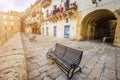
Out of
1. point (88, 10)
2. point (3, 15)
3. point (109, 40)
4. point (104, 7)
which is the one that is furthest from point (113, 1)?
point (3, 15)

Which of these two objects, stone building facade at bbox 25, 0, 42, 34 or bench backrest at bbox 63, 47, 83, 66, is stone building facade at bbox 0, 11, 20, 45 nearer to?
stone building facade at bbox 25, 0, 42, 34

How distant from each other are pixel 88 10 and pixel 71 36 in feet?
13.4

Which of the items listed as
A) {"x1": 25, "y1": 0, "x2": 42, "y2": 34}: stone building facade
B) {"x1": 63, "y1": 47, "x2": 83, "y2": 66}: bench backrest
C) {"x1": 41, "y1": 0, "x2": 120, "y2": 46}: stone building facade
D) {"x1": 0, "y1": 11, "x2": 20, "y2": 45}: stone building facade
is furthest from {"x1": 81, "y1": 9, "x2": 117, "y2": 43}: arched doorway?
{"x1": 0, "y1": 11, "x2": 20, "y2": 45}: stone building facade

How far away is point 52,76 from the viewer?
2609mm

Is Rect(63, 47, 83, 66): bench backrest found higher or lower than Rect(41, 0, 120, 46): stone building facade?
lower

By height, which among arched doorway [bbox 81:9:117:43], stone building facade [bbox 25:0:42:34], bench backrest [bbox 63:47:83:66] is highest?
stone building facade [bbox 25:0:42:34]

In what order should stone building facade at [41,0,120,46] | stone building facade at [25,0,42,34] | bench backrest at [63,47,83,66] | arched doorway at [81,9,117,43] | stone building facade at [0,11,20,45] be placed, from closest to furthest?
bench backrest at [63,47,83,66], stone building facade at [41,0,120,46], arched doorway at [81,9,117,43], stone building facade at [25,0,42,34], stone building facade at [0,11,20,45]

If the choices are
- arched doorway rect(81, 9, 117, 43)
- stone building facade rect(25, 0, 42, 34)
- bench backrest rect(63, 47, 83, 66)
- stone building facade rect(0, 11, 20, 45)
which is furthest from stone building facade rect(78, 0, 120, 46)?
stone building facade rect(0, 11, 20, 45)

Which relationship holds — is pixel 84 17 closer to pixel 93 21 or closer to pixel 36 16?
pixel 93 21

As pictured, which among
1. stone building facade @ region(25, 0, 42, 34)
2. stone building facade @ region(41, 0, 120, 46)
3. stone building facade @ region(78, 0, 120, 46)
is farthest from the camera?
stone building facade @ region(25, 0, 42, 34)

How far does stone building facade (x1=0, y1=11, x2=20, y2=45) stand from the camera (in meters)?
31.7

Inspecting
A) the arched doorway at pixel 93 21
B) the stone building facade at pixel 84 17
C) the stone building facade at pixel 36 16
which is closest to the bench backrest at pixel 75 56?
the stone building facade at pixel 84 17

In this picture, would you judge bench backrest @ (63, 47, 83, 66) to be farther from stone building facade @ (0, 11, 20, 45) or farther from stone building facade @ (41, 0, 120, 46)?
stone building facade @ (0, 11, 20, 45)

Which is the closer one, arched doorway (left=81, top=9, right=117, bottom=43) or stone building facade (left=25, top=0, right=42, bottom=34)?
arched doorway (left=81, top=9, right=117, bottom=43)
